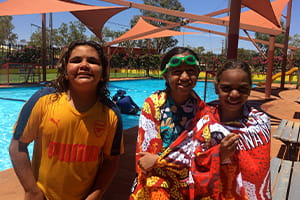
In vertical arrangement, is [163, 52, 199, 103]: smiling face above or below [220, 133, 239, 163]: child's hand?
above

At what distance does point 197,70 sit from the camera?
1.48 metres

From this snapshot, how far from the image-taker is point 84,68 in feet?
4.15

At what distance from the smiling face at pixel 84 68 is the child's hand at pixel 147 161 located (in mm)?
450

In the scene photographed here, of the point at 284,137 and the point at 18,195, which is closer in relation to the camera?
the point at 18,195

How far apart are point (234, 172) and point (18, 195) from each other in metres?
1.98

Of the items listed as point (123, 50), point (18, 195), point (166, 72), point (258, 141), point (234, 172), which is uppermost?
point (123, 50)

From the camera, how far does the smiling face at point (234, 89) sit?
4.46 feet

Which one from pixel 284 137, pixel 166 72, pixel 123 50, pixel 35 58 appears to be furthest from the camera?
pixel 123 50

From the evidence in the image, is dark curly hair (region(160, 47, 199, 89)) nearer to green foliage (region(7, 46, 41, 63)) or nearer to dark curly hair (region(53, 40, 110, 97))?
dark curly hair (region(53, 40, 110, 97))

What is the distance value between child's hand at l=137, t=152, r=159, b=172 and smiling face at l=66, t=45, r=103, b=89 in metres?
0.45

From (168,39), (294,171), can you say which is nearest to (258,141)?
(294,171)

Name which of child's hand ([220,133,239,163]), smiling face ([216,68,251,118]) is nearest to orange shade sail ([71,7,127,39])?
smiling face ([216,68,251,118])

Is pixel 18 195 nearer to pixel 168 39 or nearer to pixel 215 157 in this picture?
pixel 215 157

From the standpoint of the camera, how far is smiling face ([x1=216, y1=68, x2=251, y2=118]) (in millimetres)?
1358
